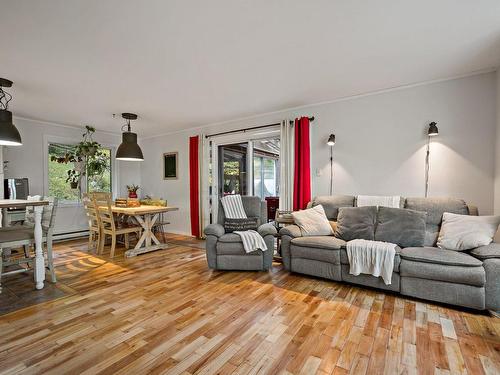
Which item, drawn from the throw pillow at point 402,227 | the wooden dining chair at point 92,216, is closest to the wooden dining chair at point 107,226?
the wooden dining chair at point 92,216

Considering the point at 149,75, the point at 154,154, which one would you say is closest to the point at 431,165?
the point at 149,75

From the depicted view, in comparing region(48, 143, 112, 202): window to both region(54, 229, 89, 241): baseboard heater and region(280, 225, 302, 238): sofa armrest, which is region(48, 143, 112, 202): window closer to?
region(54, 229, 89, 241): baseboard heater

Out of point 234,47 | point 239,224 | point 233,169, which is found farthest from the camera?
point 233,169

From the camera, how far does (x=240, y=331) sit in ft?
6.55

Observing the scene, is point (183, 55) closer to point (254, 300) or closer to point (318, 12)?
point (318, 12)

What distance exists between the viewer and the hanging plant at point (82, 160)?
537cm

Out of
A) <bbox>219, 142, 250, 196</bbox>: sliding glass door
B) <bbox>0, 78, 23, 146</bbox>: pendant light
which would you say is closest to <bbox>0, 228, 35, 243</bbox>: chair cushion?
<bbox>0, 78, 23, 146</bbox>: pendant light

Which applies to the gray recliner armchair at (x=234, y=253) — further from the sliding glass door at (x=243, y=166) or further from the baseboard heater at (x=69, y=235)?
the baseboard heater at (x=69, y=235)

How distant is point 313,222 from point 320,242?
40 cm

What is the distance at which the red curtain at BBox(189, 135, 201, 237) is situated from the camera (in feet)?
18.1

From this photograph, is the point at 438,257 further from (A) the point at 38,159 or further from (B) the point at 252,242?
(A) the point at 38,159

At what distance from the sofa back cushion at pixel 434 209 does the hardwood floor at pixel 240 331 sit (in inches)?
32.3

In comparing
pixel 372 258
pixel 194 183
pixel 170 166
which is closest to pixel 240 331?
pixel 372 258

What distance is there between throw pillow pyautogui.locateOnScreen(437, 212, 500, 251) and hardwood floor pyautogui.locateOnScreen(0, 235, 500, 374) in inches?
25.3
